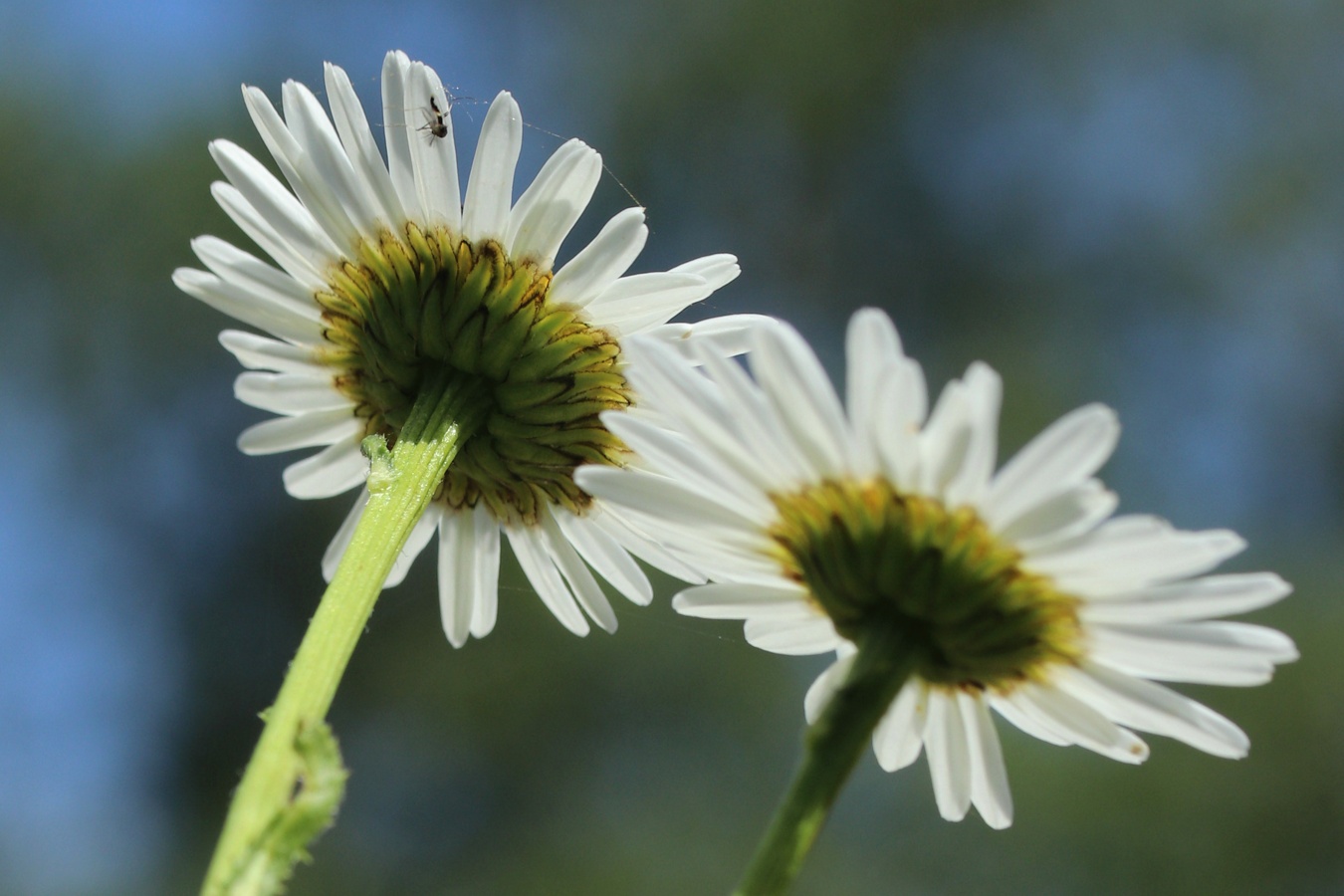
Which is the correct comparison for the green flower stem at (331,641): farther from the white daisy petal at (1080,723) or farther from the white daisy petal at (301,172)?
the white daisy petal at (1080,723)

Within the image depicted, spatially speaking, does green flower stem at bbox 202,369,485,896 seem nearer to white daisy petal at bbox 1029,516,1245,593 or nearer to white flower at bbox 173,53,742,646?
white flower at bbox 173,53,742,646

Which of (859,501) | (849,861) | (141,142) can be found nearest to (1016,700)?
(859,501)

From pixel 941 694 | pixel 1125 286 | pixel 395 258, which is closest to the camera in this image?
pixel 941 694

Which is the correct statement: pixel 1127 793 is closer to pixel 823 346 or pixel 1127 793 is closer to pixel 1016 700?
pixel 823 346

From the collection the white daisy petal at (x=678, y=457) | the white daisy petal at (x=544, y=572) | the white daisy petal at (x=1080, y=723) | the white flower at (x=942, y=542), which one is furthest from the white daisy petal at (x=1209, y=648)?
the white daisy petal at (x=544, y=572)

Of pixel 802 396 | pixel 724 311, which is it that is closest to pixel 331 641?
pixel 802 396

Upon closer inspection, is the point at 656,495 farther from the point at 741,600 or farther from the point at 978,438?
the point at 978,438
